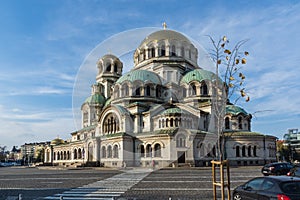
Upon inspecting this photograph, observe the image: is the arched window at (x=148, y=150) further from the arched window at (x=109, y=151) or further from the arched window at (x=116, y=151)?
the arched window at (x=109, y=151)

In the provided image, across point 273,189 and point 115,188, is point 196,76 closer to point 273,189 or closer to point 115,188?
point 115,188

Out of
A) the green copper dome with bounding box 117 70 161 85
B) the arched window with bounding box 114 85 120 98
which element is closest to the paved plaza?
the green copper dome with bounding box 117 70 161 85

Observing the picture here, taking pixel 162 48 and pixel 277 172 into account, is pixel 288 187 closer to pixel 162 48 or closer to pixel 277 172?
pixel 277 172

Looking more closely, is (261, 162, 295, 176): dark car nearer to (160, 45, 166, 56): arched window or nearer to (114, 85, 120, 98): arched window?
(114, 85, 120, 98): arched window

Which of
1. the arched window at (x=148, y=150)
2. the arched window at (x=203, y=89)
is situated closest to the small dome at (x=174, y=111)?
the arched window at (x=148, y=150)

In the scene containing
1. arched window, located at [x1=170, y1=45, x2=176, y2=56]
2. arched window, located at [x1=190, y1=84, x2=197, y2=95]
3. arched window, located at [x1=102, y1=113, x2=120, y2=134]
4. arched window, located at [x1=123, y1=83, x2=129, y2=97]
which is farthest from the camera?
arched window, located at [x1=170, y1=45, x2=176, y2=56]

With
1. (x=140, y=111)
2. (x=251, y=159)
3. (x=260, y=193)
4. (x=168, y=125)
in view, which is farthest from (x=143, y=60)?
(x=260, y=193)

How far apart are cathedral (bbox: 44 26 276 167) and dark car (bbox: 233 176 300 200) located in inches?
1220

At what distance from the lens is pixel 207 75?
51.8m

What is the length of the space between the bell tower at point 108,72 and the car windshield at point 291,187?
5590cm

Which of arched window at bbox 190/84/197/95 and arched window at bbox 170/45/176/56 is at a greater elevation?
arched window at bbox 170/45/176/56

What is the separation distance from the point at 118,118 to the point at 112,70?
18.7m

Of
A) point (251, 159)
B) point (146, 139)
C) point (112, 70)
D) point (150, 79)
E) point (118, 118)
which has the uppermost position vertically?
point (112, 70)

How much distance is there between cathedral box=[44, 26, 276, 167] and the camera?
4331 cm
